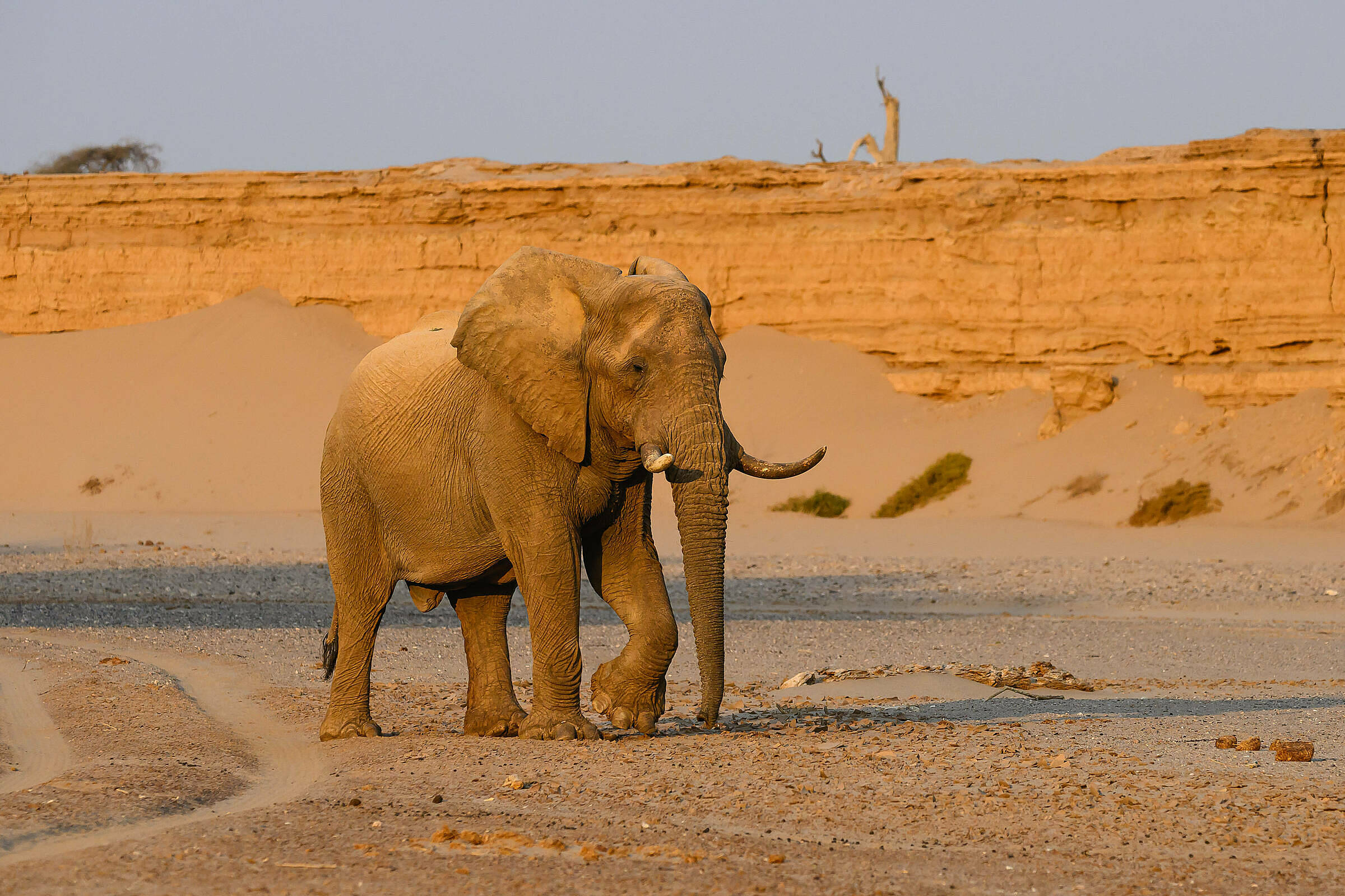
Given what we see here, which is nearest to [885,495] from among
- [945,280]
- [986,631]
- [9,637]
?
[945,280]

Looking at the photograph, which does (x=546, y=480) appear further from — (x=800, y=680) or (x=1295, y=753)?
(x=800, y=680)

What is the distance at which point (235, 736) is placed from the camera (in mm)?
9688

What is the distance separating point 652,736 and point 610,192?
1443 inches

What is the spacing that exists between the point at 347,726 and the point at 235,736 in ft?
2.47

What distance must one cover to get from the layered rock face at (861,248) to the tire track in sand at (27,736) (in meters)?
27.8

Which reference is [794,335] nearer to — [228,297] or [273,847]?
[228,297]

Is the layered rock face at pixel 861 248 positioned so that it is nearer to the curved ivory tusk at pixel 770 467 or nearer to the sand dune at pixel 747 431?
the sand dune at pixel 747 431

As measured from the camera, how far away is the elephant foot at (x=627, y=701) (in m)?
8.41

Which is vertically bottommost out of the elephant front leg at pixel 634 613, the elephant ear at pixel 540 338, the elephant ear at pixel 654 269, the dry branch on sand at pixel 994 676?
the dry branch on sand at pixel 994 676

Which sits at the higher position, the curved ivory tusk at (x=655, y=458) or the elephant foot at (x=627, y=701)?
the curved ivory tusk at (x=655, y=458)

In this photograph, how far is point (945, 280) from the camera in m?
40.5

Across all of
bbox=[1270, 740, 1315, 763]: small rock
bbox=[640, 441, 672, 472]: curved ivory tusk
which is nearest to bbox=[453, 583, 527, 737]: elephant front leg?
bbox=[640, 441, 672, 472]: curved ivory tusk

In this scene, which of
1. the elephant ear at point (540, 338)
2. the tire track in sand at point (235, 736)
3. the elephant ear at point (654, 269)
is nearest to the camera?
the tire track in sand at point (235, 736)

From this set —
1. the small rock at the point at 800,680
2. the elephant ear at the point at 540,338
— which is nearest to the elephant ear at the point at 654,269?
the elephant ear at the point at 540,338
